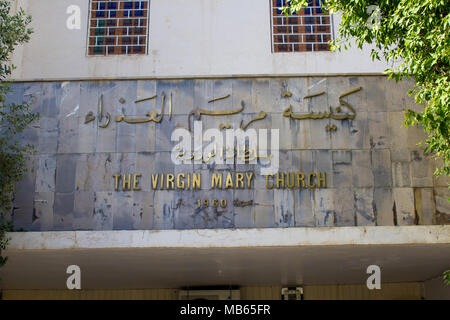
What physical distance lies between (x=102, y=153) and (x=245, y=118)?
2.57 metres

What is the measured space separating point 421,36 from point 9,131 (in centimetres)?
683

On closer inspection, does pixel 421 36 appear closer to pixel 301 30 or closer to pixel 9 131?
pixel 301 30

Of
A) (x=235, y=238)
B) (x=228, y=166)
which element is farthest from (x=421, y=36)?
(x=235, y=238)

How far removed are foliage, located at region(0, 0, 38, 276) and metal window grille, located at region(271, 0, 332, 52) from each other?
4780 mm

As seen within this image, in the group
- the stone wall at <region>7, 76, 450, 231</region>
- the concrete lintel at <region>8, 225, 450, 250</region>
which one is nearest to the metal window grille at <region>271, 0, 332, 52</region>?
the stone wall at <region>7, 76, 450, 231</region>

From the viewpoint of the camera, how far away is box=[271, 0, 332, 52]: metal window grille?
11.2 meters

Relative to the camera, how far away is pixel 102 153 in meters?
9.77

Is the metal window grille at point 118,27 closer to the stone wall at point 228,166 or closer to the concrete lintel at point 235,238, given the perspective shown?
the stone wall at point 228,166

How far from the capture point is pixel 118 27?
1147 cm

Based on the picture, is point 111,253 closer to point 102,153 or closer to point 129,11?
point 102,153

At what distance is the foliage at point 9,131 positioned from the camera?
890 centimetres

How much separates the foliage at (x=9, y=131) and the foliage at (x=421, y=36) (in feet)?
14.2

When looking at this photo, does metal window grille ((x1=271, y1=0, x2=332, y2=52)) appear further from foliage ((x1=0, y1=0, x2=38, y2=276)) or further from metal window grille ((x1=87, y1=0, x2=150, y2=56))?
foliage ((x1=0, y1=0, x2=38, y2=276))
